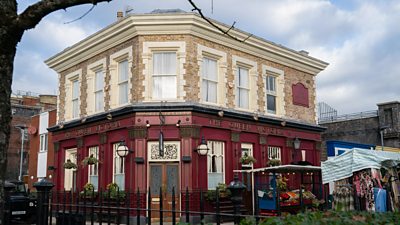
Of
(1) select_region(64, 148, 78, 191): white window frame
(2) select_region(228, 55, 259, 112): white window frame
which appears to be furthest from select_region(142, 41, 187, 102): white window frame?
(1) select_region(64, 148, 78, 191): white window frame

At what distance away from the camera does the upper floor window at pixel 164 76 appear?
18.2 metres

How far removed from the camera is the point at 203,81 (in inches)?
746

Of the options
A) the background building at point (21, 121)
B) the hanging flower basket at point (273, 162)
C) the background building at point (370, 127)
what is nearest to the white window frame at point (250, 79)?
the hanging flower basket at point (273, 162)

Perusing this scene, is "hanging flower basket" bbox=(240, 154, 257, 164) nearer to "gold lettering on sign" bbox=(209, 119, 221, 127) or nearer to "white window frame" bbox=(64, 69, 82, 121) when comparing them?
"gold lettering on sign" bbox=(209, 119, 221, 127)

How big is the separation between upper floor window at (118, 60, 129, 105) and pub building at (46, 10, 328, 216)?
46 mm

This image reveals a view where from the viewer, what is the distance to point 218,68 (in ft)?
64.1

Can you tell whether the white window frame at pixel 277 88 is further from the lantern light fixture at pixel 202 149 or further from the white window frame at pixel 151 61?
the lantern light fixture at pixel 202 149

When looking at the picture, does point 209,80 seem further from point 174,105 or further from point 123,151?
point 123,151

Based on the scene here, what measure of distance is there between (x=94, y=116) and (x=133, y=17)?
5.20m

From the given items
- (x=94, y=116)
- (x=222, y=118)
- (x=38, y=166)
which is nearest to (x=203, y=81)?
(x=222, y=118)

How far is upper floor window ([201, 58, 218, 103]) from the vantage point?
18908 millimetres

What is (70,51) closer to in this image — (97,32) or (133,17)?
(97,32)

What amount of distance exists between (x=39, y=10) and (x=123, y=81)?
1465cm

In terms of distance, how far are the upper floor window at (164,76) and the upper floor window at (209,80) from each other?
1362 mm
